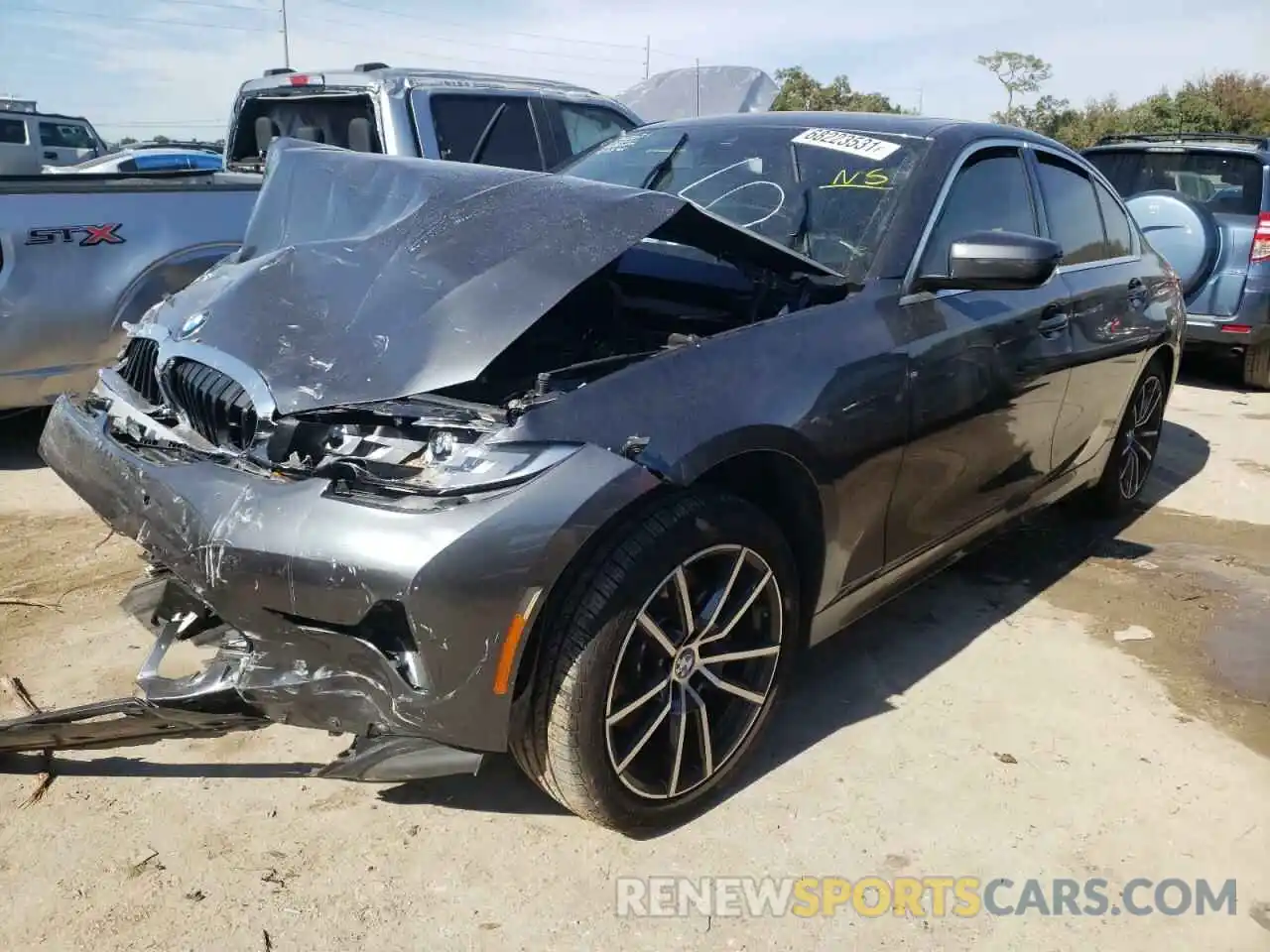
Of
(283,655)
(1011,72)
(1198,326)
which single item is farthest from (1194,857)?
(1011,72)

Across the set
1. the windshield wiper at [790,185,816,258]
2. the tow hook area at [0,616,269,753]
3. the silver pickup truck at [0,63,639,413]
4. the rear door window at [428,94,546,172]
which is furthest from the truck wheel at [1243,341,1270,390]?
the tow hook area at [0,616,269,753]

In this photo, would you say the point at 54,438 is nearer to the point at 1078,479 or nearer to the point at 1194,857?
the point at 1194,857

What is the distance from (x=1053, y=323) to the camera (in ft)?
12.1

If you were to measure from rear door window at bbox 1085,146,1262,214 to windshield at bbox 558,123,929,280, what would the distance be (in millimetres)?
5393

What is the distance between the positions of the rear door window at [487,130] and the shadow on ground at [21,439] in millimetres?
2695

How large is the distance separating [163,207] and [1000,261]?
13.9 feet

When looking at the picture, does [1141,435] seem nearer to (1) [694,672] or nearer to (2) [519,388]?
(1) [694,672]

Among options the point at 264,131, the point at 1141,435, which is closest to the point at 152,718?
the point at 1141,435

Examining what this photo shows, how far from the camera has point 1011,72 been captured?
1260 inches

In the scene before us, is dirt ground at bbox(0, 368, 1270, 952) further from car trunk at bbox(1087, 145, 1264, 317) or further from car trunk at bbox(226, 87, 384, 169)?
car trunk at bbox(1087, 145, 1264, 317)

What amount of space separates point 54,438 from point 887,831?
8.29 feet

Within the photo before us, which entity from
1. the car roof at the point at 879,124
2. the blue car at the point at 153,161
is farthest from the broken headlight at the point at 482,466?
the blue car at the point at 153,161

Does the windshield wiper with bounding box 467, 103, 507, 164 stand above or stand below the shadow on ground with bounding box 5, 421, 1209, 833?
above

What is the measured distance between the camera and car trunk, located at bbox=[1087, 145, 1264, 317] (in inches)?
294
